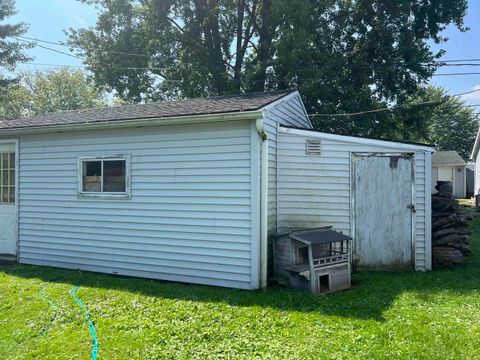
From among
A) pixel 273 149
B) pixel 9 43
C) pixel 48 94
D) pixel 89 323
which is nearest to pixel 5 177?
pixel 89 323

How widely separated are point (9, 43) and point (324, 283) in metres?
25.9

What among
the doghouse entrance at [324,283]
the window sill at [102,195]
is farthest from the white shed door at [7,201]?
the doghouse entrance at [324,283]

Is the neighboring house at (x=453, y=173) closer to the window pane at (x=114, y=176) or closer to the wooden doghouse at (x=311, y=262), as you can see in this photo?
the wooden doghouse at (x=311, y=262)

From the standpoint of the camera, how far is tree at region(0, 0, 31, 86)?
22.5 metres

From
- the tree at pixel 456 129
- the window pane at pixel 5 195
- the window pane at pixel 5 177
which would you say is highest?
the tree at pixel 456 129

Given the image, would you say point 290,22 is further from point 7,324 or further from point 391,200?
point 7,324

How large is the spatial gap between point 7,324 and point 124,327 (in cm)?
156

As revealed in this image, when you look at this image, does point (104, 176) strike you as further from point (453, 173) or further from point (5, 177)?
point (453, 173)

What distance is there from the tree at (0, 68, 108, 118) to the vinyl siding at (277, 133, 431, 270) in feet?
116

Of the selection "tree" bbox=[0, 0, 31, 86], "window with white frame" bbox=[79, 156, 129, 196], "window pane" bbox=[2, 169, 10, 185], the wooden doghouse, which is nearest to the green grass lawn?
the wooden doghouse

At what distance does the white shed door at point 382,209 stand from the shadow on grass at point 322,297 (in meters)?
0.40

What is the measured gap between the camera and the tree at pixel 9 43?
22531mm

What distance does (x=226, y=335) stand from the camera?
3988mm

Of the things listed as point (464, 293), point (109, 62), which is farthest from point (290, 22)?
point (464, 293)
